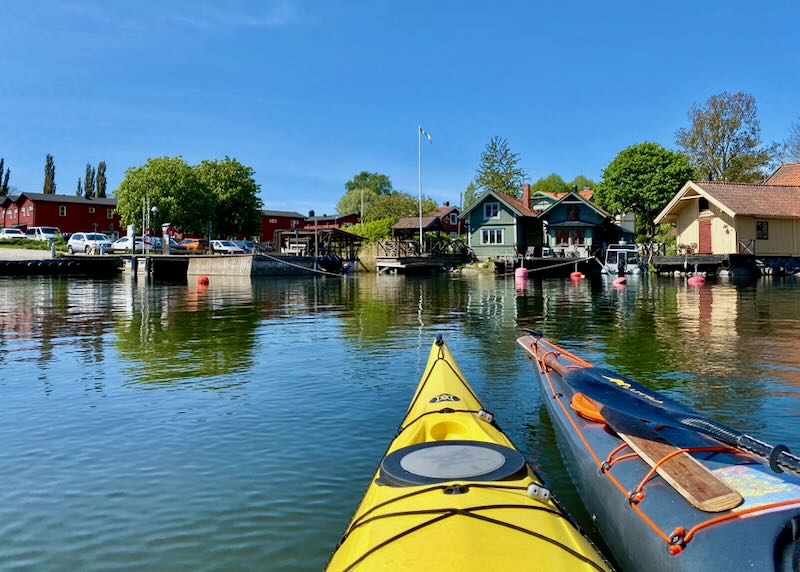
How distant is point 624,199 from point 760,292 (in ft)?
95.2

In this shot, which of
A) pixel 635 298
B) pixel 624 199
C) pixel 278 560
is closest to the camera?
pixel 278 560

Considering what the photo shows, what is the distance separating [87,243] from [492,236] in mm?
36626

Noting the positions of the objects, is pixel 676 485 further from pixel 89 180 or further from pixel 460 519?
pixel 89 180

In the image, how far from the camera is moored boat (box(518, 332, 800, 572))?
3.16 metres

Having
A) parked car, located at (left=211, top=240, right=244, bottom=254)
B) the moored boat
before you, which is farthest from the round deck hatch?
parked car, located at (left=211, top=240, right=244, bottom=254)

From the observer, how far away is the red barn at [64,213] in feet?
249

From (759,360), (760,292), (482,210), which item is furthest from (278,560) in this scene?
(482,210)

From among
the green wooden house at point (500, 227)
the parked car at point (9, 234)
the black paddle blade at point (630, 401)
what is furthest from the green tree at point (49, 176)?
the black paddle blade at point (630, 401)

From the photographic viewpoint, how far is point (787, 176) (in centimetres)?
4947

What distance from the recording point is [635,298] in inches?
1063

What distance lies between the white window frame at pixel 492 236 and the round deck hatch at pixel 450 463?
55.2 meters

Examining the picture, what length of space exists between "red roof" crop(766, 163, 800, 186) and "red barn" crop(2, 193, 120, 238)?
68.8 metres

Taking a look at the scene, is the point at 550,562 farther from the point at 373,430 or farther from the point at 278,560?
the point at 373,430

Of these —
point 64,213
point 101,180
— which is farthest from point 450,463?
point 101,180
